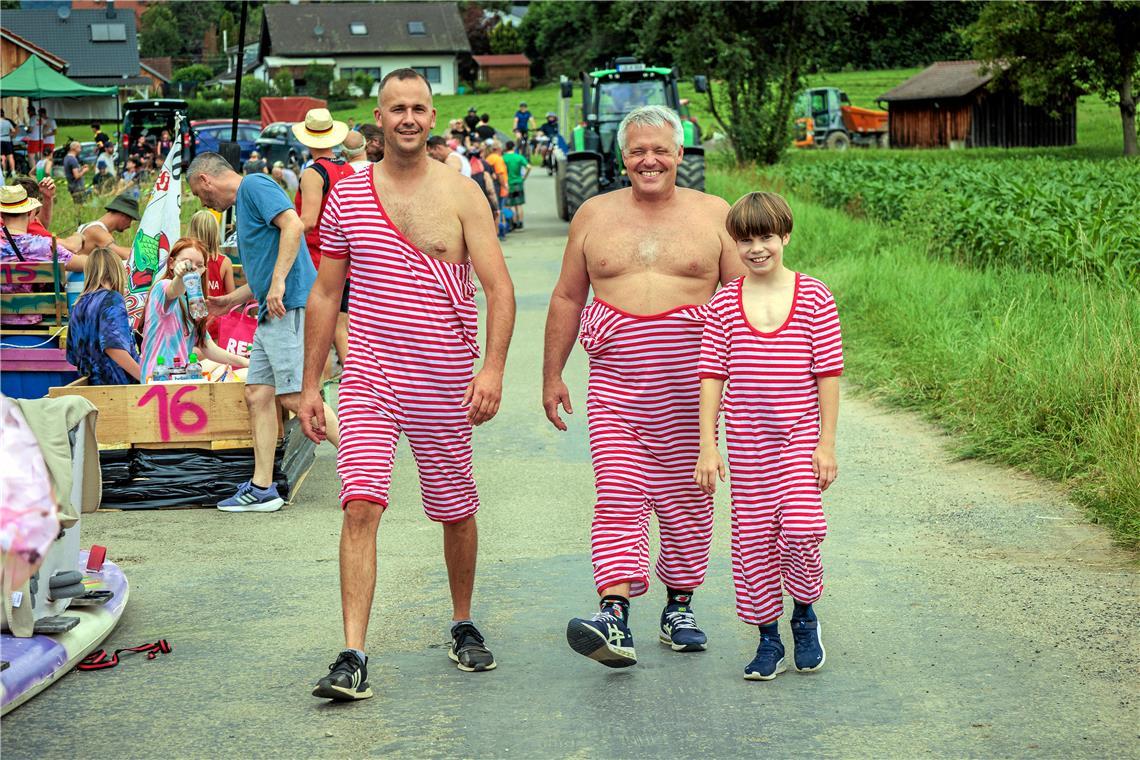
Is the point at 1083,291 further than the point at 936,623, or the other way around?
the point at 1083,291

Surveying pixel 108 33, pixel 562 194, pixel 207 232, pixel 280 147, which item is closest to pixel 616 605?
pixel 207 232

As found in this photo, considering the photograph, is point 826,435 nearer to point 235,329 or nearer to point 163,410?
point 163,410

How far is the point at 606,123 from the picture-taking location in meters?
27.6

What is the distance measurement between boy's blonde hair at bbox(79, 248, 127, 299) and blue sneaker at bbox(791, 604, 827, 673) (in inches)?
206

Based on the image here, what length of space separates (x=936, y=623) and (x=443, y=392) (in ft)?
7.09

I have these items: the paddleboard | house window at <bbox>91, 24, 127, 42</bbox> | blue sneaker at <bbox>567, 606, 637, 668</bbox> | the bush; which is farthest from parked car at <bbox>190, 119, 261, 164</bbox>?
the bush

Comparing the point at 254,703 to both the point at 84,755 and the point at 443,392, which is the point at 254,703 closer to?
the point at 84,755

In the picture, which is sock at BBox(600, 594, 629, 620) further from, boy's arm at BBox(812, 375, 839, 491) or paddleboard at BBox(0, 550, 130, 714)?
paddleboard at BBox(0, 550, 130, 714)

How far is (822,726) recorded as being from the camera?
479 cm

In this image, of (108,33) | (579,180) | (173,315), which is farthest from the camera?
(108,33)

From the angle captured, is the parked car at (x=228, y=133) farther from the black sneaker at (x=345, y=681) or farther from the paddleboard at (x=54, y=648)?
the black sneaker at (x=345, y=681)

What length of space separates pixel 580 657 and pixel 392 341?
1.38 meters

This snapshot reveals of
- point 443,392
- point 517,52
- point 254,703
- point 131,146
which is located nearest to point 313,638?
point 254,703

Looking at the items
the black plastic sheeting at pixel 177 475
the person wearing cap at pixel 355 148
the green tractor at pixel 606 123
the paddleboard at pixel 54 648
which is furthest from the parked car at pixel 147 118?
the paddleboard at pixel 54 648
